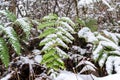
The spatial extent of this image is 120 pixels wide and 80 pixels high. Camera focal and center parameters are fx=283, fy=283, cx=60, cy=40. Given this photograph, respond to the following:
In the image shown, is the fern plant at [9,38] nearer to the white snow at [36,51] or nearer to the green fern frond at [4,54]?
the green fern frond at [4,54]

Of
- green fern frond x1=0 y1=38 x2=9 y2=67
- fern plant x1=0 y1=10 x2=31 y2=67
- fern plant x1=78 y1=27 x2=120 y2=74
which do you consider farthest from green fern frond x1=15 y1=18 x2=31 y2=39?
fern plant x1=78 y1=27 x2=120 y2=74

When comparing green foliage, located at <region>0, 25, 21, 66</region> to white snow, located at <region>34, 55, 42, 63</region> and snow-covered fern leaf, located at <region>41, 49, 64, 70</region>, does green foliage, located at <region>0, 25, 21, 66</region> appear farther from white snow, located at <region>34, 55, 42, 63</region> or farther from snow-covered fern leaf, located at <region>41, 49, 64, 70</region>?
white snow, located at <region>34, 55, 42, 63</region>

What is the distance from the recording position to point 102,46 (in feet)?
5.01

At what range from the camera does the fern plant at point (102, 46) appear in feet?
4.82

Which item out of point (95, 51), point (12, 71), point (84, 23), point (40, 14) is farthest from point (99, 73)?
point (40, 14)

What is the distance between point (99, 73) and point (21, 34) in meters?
0.51

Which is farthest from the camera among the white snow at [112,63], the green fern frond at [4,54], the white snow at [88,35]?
the white snow at [88,35]

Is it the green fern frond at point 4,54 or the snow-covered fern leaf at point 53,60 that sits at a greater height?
the green fern frond at point 4,54

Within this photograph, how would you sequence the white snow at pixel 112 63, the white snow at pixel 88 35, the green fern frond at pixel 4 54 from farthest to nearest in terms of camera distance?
the white snow at pixel 88 35, the white snow at pixel 112 63, the green fern frond at pixel 4 54

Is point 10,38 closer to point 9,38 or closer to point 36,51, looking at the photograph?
point 9,38

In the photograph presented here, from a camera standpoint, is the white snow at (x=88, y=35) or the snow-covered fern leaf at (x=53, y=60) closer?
the snow-covered fern leaf at (x=53, y=60)

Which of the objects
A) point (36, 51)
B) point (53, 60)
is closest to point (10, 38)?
point (53, 60)

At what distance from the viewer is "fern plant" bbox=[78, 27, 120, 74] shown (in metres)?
1.47

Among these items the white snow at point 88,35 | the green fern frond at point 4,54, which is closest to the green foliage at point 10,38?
the green fern frond at point 4,54
